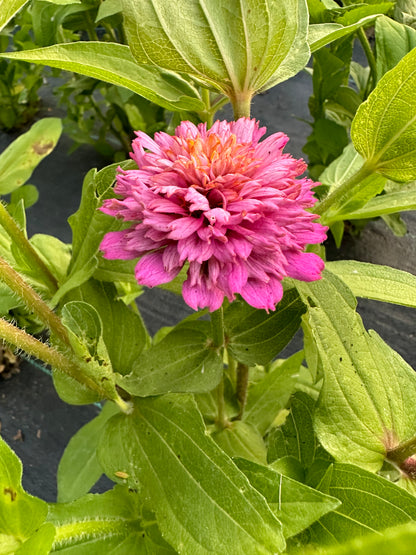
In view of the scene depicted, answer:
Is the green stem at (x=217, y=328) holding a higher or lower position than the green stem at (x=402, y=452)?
higher

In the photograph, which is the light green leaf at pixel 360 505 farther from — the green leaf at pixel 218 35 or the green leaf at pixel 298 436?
the green leaf at pixel 218 35

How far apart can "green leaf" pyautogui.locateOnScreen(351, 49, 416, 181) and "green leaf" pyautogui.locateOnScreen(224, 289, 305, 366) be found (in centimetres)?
12

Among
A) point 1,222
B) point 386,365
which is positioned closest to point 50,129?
point 1,222

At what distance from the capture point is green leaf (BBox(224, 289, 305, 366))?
1.45 ft

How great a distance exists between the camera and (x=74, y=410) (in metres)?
0.93

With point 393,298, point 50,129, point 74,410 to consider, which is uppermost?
point 50,129

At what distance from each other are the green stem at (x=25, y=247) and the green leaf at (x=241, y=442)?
0.24 meters

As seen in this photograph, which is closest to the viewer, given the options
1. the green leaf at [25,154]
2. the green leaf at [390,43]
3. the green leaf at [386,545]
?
the green leaf at [386,545]

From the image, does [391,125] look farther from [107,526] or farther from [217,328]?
[107,526]

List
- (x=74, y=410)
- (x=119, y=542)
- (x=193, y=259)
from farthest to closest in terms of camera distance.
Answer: (x=74, y=410), (x=119, y=542), (x=193, y=259)

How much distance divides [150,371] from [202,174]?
18cm

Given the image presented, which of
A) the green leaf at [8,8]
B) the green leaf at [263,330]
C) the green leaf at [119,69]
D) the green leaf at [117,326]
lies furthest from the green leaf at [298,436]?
the green leaf at [8,8]

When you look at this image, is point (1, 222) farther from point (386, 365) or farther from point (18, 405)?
point (18, 405)

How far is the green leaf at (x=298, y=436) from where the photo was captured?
0.45 metres
